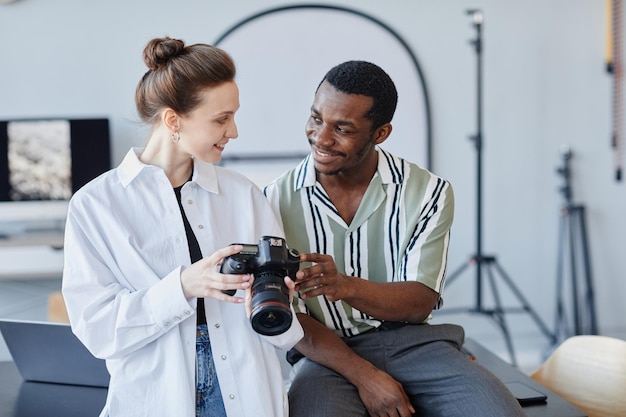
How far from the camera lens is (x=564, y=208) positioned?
12.0 ft

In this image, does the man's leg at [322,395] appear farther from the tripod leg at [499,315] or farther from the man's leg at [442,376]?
the tripod leg at [499,315]

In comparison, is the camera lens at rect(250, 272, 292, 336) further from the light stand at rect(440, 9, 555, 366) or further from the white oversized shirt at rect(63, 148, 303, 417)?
the light stand at rect(440, 9, 555, 366)

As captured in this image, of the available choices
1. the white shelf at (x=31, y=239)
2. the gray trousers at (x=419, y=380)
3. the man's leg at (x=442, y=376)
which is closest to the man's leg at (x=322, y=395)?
the gray trousers at (x=419, y=380)

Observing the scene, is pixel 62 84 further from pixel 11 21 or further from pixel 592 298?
pixel 592 298

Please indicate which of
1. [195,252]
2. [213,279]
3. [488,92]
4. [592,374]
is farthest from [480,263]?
[213,279]

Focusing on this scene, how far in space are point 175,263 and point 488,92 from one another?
100 inches

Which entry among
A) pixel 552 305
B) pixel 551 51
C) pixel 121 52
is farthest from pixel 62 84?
pixel 552 305

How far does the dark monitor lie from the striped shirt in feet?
6.00

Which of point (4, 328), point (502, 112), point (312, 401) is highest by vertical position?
point (502, 112)

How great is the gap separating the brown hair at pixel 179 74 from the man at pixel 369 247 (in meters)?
0.32

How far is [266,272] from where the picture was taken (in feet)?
4.34

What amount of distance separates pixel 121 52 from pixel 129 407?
2.37m

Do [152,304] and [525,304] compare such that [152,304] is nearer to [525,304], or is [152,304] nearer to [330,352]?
[330,352]

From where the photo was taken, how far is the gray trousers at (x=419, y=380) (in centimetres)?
152
